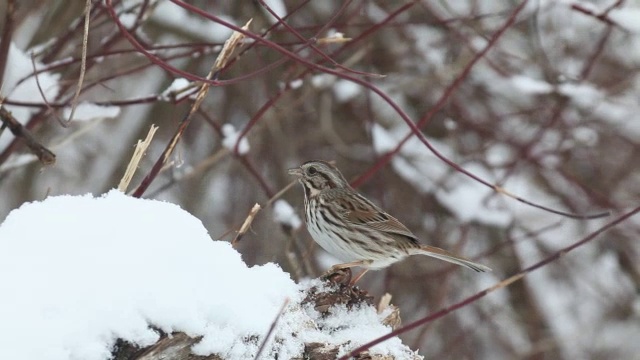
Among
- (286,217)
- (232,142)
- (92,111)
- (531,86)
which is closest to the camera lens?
(92,111)

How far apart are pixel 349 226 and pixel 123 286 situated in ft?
6.80

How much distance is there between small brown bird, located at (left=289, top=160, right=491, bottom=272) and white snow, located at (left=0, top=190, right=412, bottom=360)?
1.49 m

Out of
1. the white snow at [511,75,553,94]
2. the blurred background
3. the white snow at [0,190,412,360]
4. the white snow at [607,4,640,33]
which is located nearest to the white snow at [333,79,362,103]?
the blurred background

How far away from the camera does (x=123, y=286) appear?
1878 millimetres

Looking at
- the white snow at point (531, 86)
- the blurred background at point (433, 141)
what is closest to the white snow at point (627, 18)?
the blurred background at point (433, 141)

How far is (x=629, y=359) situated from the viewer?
827cm

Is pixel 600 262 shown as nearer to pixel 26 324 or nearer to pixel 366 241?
pixel 366 241

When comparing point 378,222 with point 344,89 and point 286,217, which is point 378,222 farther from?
point 344,89

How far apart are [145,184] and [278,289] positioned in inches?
22.2

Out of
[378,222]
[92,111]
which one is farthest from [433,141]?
[92,111]

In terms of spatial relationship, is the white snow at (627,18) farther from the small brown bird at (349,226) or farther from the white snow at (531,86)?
the small brown bird at (349,226)

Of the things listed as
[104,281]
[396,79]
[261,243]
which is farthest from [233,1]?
[104,281]

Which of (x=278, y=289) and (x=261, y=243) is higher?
(x=261, y=243)

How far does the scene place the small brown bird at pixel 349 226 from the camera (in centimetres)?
384
